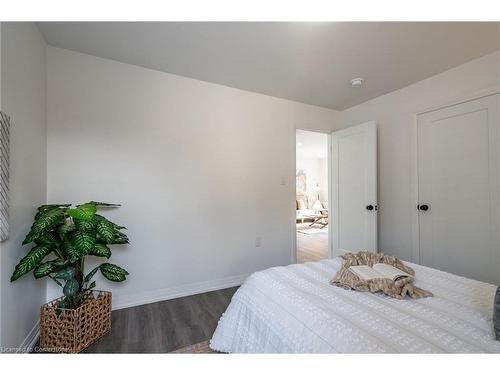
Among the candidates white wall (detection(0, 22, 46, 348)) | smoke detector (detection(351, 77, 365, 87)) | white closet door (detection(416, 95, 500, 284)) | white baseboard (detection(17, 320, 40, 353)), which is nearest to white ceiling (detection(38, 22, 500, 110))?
smoke detector (detection(351, 77, 365, 87))

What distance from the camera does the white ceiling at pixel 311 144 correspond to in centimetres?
544

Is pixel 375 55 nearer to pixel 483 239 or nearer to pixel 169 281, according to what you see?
pixel 483 239

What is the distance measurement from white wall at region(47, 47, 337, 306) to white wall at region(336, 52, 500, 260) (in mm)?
1177

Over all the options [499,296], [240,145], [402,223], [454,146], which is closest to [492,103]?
[454,146]

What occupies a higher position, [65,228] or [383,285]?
[65,228]

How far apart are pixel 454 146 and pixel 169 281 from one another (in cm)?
329

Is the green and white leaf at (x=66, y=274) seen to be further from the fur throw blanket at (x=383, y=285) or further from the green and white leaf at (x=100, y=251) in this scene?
the fur throw blanket at (x=383, y=285)

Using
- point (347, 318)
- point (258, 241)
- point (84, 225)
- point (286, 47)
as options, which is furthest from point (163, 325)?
point (286, 47)

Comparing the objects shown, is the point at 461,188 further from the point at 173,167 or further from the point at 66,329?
the point at 66,329

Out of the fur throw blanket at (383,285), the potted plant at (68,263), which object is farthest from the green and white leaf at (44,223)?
the fur throw blanket at (383,285)

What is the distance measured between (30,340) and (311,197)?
7620 mm

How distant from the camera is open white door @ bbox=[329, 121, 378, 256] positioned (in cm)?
308

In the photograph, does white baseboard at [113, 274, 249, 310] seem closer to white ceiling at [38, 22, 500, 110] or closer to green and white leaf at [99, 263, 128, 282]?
green and white leaf at [99, 263, 128, 282]

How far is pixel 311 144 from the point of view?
6.51 meters
